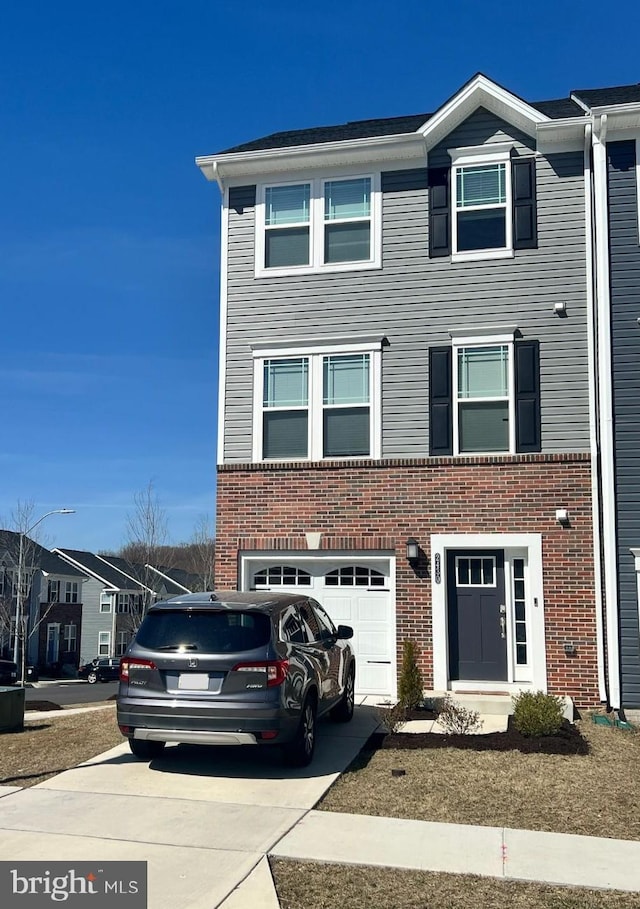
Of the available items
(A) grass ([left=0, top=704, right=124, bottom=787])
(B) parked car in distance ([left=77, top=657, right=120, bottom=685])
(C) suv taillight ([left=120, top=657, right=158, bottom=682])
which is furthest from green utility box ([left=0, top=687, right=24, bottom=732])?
(B) parked car in distance ([left=77, top=657, right=120, bottom=685])

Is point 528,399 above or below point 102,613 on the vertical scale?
above

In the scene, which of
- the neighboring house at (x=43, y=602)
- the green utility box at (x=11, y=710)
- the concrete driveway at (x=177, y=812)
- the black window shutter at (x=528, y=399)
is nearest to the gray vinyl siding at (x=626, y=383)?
the black window shutter at (x=528, y=399)

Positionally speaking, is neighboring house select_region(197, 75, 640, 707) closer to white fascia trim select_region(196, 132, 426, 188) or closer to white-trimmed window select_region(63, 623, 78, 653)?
white fascia trim select_region(196, 132, 426, 188)

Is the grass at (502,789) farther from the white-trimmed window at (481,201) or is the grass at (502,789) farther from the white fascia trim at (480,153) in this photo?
the white fascia trim at (480,153)

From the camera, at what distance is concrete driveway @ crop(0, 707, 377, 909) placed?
5.59 m

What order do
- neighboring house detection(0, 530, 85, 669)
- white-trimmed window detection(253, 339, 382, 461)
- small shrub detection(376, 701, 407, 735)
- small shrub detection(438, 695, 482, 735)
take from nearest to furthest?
small shrub detection(376, 701, 407, 735) < small shrub detection(438, 695, 482, 735) < white-trimmed window detection(253, 339, 382, 461) < neighboring house detection(0, 530, 85, 669)

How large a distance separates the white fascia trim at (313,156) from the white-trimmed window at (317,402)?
120 inches

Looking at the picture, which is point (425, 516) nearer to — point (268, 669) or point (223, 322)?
point (223, 322)

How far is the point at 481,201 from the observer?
13.6 m

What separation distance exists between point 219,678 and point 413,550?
5681 mm

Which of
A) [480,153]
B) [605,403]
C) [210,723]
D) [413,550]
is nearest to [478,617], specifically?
[413,550]

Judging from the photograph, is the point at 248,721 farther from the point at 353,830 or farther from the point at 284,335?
the point at 284,335

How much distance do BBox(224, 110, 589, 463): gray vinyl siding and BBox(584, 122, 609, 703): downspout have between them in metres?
0.10

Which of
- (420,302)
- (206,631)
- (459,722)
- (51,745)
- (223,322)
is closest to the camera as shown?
(206,631)
